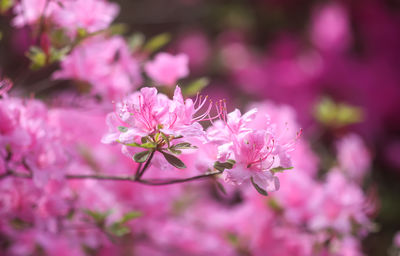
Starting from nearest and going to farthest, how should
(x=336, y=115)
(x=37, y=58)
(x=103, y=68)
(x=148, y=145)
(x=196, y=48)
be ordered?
(x=148, y=145) < (x=37, y=58) < (x=103, y=68) < (x=336, y=115) < (x=196, y=48)

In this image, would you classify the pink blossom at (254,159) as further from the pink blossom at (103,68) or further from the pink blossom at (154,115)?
the pink blossom at (103,68)

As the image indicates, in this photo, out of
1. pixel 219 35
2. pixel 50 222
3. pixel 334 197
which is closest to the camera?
pixel 50 222

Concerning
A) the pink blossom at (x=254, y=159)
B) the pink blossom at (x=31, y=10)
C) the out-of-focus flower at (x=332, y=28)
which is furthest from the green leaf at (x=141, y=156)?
the out-of-focus flower at (x=332, y=28)

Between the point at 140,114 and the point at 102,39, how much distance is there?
491 mm

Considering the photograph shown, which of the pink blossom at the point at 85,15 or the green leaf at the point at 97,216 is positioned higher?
the pink blossom at the point at 85,15

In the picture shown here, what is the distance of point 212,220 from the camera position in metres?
1.47

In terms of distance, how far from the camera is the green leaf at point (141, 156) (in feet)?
2.12

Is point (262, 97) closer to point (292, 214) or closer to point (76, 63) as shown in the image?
point (292, 214)

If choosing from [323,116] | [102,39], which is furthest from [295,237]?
[102,39]

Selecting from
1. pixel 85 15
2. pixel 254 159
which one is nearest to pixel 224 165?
pixel 254 159

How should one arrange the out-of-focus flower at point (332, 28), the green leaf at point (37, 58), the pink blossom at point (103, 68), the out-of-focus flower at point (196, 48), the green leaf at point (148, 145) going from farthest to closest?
the out-of-focus flower at point (196, 48) → the out-of-focus flower at point (332, 28) → the pink blossom at point (103, 68) → the green leaf at point (37, 58) → the green leaf at point (148, 145)

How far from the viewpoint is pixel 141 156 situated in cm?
65

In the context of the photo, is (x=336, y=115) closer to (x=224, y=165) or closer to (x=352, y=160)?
(x=352, y=160)

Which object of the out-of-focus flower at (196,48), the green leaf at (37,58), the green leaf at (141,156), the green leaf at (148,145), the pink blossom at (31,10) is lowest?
the green leaf at (141,156)
